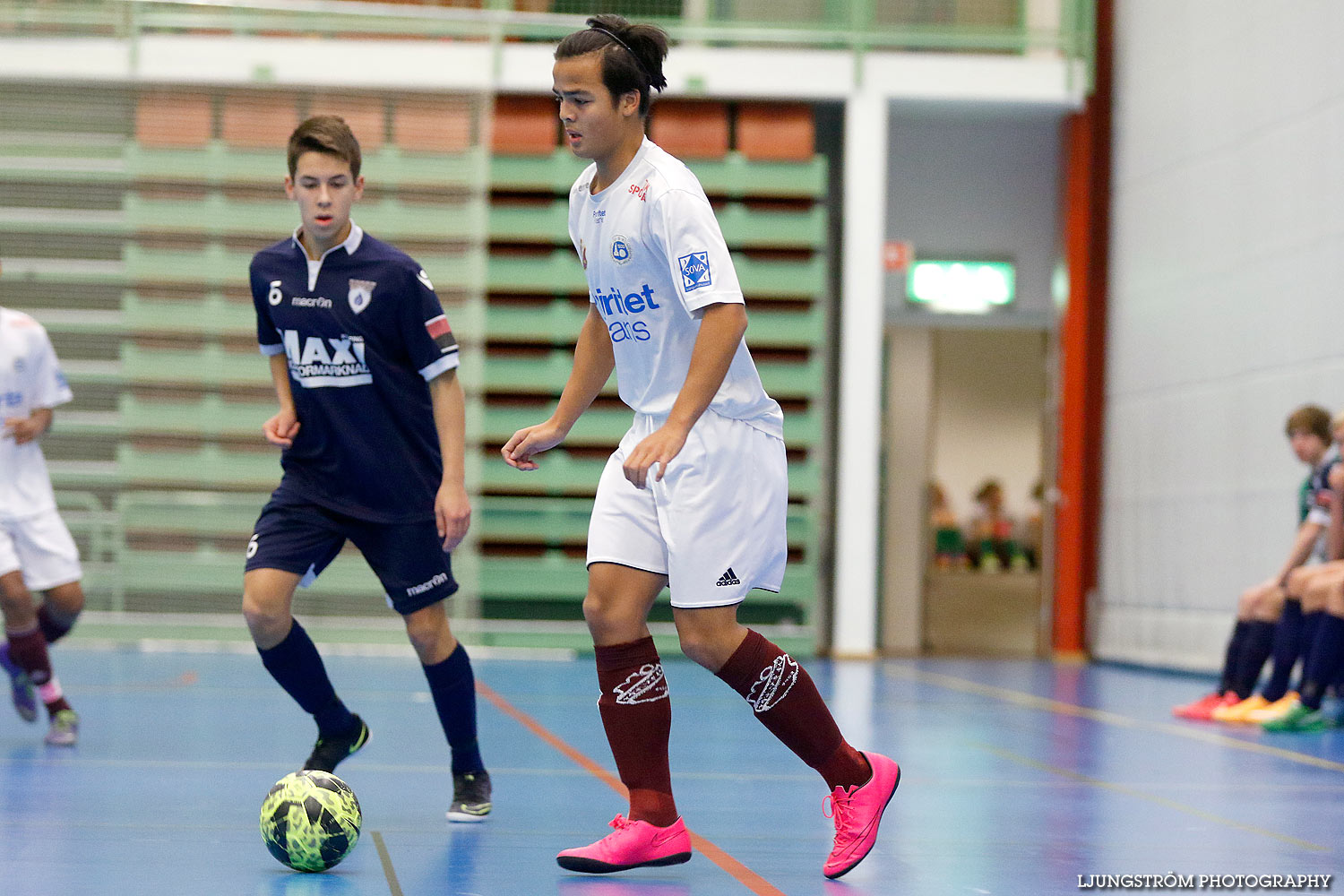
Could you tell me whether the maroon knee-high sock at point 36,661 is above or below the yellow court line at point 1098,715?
above

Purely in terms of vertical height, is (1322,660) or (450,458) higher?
(450,458)

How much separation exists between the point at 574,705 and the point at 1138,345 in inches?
262

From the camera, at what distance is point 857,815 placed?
3.39 meters

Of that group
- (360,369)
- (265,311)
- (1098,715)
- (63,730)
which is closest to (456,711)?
(360,369)

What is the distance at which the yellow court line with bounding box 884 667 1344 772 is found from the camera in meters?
6.12

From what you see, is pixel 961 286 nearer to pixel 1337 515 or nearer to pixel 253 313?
pixel 253 313

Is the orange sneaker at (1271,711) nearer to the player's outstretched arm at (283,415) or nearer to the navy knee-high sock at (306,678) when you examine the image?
the navy knee-high sock at (306,678)

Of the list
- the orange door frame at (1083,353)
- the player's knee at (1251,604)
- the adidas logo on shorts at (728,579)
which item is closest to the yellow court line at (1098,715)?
the player's knee at (1251,604)

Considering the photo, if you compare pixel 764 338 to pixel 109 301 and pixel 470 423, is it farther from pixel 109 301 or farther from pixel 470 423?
pixel 109 301

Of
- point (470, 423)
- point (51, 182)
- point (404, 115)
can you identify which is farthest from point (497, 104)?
point (51, 182)

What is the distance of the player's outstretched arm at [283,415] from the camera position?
4.05 metres

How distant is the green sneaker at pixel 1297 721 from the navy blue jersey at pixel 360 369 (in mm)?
4571

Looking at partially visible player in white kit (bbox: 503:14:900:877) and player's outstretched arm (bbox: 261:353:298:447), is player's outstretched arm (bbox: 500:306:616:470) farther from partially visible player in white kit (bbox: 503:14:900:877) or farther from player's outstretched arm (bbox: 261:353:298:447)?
player's outstretched arm (bbox: 261:353:298:447)

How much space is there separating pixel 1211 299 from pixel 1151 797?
7.06 m
